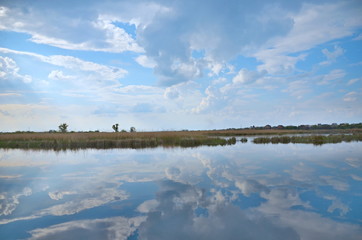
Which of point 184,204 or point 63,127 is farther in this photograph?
point 63,127

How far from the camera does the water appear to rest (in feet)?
19.0

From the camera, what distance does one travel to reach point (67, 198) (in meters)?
8.54

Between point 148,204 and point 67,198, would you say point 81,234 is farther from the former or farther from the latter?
point 67,198

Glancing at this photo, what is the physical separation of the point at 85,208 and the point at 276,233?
4.96m

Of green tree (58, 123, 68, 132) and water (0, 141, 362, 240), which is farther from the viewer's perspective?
green tree (58, 123, 68, 132)

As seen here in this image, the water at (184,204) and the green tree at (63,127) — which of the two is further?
the green tree at (63,127)

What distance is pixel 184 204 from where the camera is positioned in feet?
25.2

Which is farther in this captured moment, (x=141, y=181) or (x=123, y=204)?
(x=141, y=181)

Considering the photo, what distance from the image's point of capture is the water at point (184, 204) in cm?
580

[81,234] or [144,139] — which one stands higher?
[144,139]

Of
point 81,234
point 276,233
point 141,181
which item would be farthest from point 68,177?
point 276,233

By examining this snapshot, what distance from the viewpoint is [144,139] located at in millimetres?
30328

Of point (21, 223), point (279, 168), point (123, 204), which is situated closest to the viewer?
point (21, 223)

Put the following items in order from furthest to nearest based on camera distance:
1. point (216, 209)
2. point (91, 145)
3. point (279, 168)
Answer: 1. point (91, 145)
2. point (279, 168)
3. point (216, 209)
